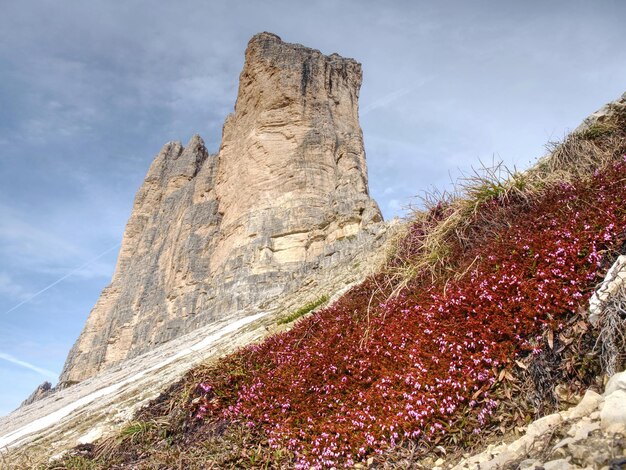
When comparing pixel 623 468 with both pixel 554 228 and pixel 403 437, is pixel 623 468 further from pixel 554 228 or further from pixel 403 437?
pixel 554 228

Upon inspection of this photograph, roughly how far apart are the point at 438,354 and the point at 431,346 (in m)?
0.13

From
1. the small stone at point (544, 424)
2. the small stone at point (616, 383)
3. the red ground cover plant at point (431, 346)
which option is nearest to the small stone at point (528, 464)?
the small stone at point (544, 424)

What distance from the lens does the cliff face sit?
3538cm

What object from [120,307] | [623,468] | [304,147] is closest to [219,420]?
[623,468]

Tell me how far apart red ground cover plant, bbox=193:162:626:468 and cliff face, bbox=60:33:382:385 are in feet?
80.5

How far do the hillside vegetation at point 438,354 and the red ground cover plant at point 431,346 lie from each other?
0.04ft

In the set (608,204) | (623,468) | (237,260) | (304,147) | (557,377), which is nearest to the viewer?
(623,468)

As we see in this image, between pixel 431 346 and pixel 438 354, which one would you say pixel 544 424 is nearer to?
pixel 438 354

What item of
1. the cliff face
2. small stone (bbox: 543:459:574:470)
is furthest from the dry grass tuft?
the cliff face

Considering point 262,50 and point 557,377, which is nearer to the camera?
point 557,377

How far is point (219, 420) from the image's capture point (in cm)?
436

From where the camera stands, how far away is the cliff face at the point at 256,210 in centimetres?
3538

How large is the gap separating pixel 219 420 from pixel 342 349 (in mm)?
1376

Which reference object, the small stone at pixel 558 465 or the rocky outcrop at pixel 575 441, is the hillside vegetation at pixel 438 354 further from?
the small stone at pixel 558 465
